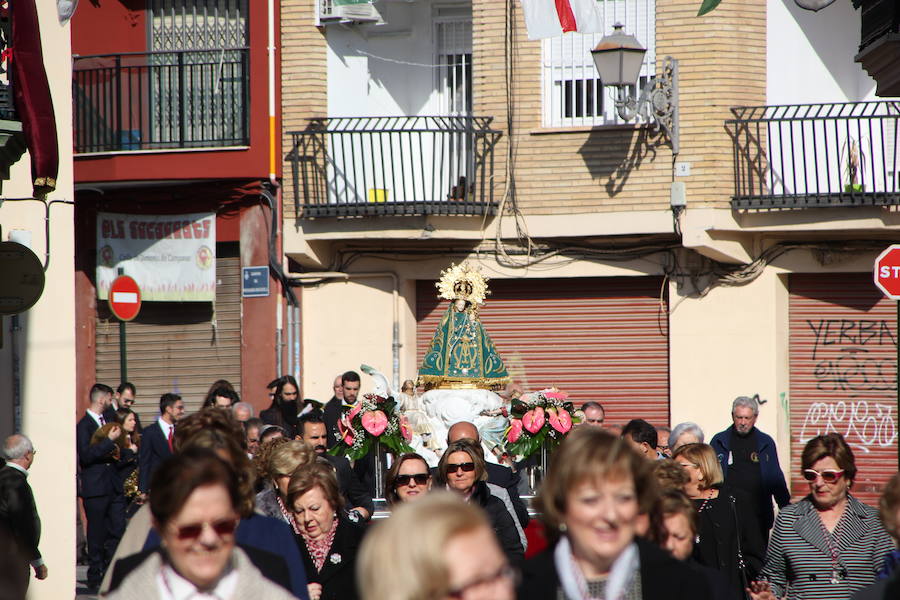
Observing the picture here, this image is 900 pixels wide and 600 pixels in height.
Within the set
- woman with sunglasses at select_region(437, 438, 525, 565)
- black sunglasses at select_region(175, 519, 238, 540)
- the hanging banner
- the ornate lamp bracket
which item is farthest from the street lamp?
black sunglasses at select_region(175, 519, 238, 540)

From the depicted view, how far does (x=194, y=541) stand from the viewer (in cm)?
407

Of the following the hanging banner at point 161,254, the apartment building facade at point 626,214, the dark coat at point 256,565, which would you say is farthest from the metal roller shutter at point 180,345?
the dark coat at point 256,565

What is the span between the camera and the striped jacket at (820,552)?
264 inches

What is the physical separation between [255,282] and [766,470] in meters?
8.80

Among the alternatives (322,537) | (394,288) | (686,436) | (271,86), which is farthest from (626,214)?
(322,537)

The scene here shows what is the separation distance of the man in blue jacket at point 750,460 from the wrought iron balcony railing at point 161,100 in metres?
8.85

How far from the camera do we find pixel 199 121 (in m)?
18.4

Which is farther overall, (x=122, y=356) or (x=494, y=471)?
(x=122, y=356)

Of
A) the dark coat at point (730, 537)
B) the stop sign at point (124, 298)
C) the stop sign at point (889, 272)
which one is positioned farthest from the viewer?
the stop sign at point (124, 298)

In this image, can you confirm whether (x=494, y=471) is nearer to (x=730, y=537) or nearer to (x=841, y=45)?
(x=730, y=537)

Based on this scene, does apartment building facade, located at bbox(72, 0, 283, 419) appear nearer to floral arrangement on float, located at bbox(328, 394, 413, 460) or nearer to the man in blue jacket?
floral arrangement on float, located at bbox(328, 394, 413, 460)

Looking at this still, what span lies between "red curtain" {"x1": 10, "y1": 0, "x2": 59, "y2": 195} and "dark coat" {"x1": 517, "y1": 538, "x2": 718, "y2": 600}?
24.0 feet

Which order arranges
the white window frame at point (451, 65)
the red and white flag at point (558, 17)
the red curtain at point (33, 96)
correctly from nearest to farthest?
the red curtain at point (33, 96)
the red and white flag at point (558, 17)
the white window frame at point (451, 65)

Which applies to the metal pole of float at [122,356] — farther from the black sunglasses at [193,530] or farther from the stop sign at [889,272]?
the black sunglasses at [193,530]
